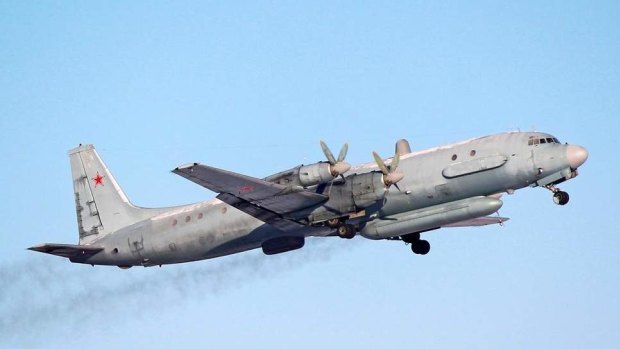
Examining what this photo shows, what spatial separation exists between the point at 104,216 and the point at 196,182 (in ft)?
34.7

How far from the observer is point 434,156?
41656mm

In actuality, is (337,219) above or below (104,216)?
below

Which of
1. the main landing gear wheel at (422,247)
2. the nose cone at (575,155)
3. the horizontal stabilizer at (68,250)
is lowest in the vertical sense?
the main landing gear wheel at (422,247)

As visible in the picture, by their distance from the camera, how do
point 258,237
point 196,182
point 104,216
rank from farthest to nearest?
point 104,216
point 258,237
point 196,182

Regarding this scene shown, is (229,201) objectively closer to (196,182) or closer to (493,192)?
(196,182)

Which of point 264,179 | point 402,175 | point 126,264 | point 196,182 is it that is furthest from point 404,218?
point 126,264

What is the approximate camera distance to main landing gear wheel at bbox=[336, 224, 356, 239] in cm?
4249

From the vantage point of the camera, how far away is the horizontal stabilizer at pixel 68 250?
4475 cm

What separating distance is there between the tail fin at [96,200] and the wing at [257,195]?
22.2 ft

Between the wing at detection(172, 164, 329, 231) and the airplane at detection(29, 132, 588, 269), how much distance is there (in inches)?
1.6

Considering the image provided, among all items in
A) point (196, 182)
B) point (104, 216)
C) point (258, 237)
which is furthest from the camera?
point (104, 216)

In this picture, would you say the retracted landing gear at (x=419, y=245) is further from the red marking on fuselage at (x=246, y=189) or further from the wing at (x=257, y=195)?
the red marking on fuselage at (x=246, y=189)

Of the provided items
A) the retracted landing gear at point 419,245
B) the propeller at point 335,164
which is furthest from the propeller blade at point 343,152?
the retracted landing gear at point 419,245

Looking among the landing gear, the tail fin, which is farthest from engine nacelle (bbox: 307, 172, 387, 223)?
the tail fin
